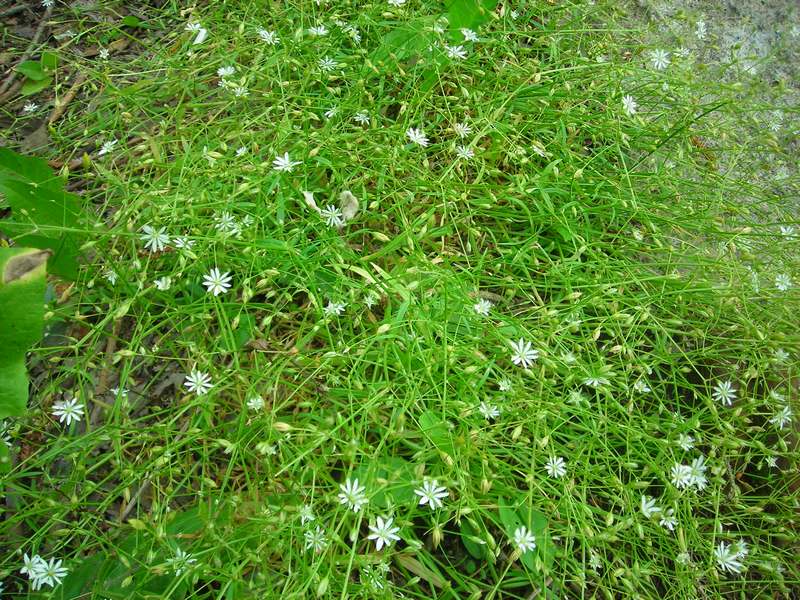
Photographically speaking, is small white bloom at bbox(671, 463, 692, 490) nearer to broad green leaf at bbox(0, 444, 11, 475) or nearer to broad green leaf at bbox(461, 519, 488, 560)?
broad green leaf at bbox(461, 519, 488, 560)

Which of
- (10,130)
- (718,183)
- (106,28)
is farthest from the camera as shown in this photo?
(106,28)

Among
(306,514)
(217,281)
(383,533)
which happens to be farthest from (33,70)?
(383,533)

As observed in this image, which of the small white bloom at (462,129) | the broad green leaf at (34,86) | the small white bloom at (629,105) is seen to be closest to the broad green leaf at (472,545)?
the small white bloom at (462,129)

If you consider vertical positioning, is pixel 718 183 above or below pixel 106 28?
below

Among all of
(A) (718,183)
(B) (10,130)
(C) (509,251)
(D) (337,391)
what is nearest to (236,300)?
(D) (337,391)

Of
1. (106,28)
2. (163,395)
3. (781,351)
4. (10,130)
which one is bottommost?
(163,395)

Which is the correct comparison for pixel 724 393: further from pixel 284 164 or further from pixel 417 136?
pixel 284 164

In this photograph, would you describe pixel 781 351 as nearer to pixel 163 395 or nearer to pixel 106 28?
pixel 163 395
